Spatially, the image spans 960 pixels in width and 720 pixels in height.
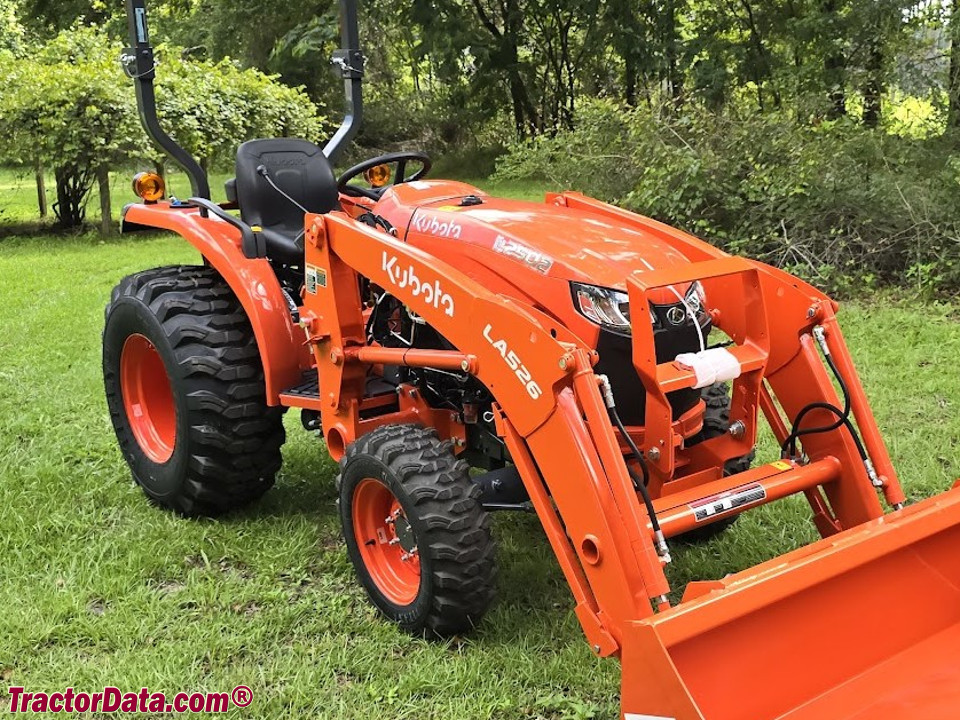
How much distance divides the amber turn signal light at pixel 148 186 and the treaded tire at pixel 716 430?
2.39m

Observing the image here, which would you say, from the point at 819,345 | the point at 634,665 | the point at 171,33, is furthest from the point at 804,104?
the point at 171,33

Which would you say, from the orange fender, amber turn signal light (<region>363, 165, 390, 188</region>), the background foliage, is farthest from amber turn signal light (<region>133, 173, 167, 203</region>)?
the background foliage

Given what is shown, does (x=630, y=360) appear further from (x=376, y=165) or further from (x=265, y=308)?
(x=376, y=165)

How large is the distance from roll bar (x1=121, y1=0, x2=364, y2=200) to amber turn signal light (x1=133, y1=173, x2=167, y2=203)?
0.74 ft

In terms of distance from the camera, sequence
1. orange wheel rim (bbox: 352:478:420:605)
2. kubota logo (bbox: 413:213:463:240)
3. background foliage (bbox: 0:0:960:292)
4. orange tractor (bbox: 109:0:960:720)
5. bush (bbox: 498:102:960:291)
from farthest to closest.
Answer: background foliage (bbox: 0:0:960:292) < bush (bbox: 498:102:960:291) < kubota logo (bbox: 413:213:463:240) < orange wheel rim (bbox: 352:478:420:605) < orange tractor (bbox: 109:0:960:720)

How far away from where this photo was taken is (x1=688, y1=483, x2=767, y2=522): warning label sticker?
238 cm

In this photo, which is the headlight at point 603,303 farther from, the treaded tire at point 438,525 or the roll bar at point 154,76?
the roll bar at point 154,76

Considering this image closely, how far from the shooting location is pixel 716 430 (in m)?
3.17

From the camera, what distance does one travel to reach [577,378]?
86.1 inches

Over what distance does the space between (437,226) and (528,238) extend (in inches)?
15.3

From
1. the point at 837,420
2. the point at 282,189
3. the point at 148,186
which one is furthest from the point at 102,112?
the point at 837,420

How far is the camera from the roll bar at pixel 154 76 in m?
3.31

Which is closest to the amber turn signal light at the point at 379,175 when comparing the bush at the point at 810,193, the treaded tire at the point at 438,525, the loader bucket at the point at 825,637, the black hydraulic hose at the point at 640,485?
the treaded tire at the point at 438,525

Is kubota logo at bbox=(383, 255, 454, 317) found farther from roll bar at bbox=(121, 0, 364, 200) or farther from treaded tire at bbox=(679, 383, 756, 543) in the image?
roll bar at bbox=(121, 0, 364, 200)
